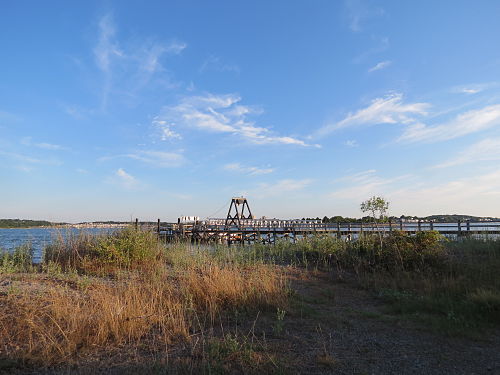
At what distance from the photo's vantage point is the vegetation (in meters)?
3.85

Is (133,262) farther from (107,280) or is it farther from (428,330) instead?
(428,330)

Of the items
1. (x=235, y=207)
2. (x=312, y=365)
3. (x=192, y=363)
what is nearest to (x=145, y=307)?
(x=192, y=363)

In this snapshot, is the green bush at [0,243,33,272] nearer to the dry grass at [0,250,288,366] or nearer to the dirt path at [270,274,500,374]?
the dry grass at [0,250,288,366]

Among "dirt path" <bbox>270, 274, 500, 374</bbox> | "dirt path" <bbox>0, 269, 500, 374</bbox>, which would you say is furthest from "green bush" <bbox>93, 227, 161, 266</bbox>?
"dirt path" <bbox>270, 274, 500, 374</bbox>

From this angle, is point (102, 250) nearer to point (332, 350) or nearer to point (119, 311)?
point (119, 311)

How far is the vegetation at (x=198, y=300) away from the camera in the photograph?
385cm

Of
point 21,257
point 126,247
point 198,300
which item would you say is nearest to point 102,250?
point 126,247

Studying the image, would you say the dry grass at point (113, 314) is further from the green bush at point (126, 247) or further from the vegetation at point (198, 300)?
the green bush at point (126, 247)

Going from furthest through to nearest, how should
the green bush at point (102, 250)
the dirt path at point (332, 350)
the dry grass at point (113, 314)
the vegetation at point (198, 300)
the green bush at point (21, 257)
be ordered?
the green bush at point (102, 250) < the green bush at point (21, 257) < the dry grass at point (113, 314) < the vegetation at point (198, 300) < the dirt path at point (332, 350)

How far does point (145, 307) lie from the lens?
16.2 feet

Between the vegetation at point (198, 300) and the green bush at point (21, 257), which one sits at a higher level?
the green bush at point (21, 257)

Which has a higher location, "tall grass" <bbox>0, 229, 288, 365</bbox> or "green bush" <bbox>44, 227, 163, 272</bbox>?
"green bush" <bbox>44, 227, 163, 272</bbox>

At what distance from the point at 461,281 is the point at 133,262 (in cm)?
791

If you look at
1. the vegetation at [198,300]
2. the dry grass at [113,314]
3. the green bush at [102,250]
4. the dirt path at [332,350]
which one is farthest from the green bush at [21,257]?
the dry grass at [113,314]
